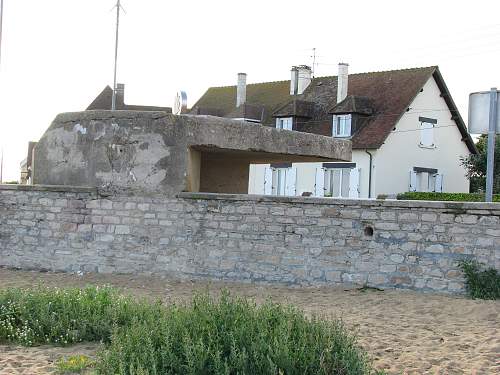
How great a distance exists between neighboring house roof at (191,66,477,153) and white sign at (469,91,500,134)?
2065cm

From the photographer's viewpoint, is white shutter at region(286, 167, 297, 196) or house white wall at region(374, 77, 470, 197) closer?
house white wall at region(374, 77, 470, 197)

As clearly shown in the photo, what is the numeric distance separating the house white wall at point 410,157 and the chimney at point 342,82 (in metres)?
3.48

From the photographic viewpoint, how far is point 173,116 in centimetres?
1055

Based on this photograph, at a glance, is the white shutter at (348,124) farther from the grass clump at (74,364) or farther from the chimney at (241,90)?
the grass clump at (74,364)

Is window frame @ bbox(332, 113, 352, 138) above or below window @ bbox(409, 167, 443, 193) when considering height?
above

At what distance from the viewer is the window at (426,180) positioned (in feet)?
104

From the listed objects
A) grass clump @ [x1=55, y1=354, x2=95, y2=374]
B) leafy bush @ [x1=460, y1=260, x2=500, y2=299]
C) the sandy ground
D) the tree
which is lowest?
grass clump @ [x1=55, y1=354, x2=95, y2=374]

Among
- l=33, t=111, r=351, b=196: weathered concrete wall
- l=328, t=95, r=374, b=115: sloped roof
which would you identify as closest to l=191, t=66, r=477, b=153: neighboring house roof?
l=328, t=95, r=374, b=115: sloped roof

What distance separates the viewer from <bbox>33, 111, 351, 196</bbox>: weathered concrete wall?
10641 millimetres

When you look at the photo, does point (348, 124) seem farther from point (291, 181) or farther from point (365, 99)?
point (291, 181)

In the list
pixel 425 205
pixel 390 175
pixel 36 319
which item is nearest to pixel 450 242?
pixel 425 205

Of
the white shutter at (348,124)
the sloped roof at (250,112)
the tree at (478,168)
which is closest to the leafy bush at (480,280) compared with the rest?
the tree at (478,168)

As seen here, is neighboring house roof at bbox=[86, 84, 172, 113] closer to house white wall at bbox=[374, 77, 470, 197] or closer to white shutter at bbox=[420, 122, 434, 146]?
house white wall at bbox=[374, 77, 470, 197]

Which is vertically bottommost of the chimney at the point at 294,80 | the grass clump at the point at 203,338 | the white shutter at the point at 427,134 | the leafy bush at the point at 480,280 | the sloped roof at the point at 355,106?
the grass clump at the point at 203,338
